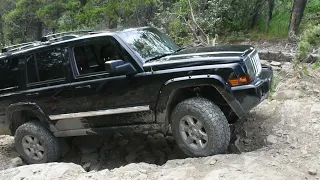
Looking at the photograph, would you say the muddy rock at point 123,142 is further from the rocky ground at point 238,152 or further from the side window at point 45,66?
the side window at point 45,66

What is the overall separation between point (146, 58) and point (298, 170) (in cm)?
244

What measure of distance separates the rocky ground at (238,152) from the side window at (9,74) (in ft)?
4.60

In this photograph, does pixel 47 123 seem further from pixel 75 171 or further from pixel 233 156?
pixel 233 156

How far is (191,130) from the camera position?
454cm

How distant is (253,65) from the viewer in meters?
4.60

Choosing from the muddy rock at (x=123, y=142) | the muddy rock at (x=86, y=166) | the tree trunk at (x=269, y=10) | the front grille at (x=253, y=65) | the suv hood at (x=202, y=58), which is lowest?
the muddy rock at (x=86, y=166)

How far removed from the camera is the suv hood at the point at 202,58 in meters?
4.34

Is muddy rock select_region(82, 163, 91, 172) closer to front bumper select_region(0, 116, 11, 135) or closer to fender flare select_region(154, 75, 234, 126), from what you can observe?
front bumper select_region(0, 116, 11, 135)

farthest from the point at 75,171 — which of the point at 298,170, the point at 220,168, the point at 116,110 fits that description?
the point at 298,170

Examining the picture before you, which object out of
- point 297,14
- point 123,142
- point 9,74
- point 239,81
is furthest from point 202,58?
point 297,14

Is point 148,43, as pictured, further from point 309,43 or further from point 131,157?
point 309,43

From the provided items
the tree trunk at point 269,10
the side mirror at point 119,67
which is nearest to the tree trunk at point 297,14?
the tree trunk at point 269,10

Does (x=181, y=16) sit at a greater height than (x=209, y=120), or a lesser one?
greater

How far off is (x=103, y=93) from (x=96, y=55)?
61 centimetres
